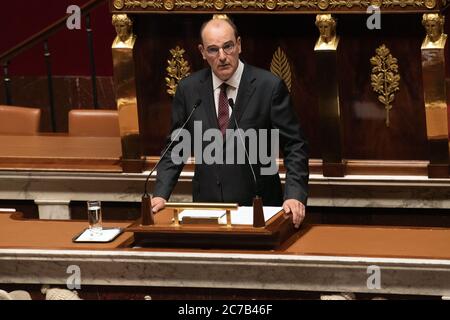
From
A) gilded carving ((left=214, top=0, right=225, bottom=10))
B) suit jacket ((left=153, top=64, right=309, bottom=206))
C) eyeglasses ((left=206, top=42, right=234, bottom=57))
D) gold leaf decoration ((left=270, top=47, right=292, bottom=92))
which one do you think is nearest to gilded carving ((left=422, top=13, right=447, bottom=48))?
gold leaf decoration ((left=270, top=47, right=292, bottom=92))

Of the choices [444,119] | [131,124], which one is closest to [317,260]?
[444,119]

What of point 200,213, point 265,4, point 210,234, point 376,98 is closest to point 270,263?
point 210,234

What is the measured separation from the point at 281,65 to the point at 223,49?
1295 millimetres

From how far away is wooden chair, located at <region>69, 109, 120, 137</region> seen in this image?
640 centimetres

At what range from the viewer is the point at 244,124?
4.61 m

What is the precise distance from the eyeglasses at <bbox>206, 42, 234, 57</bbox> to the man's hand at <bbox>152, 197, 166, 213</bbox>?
0.57m

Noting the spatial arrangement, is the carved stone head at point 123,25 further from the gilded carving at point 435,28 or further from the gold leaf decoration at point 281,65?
the gilded carving at point 435,28

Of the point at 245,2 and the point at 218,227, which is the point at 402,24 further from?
the point at 218,227

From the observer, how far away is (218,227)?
4180 mm

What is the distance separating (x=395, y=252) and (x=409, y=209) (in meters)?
1.63

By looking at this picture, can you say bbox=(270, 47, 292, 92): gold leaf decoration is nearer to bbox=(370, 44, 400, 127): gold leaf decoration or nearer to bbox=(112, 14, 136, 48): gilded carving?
bbox=(370, 44, 400, 127): gold leaf decoration

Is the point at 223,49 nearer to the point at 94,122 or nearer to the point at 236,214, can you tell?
the point at 236,214

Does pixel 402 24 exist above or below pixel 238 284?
above

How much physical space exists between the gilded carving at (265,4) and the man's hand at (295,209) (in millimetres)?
1417
